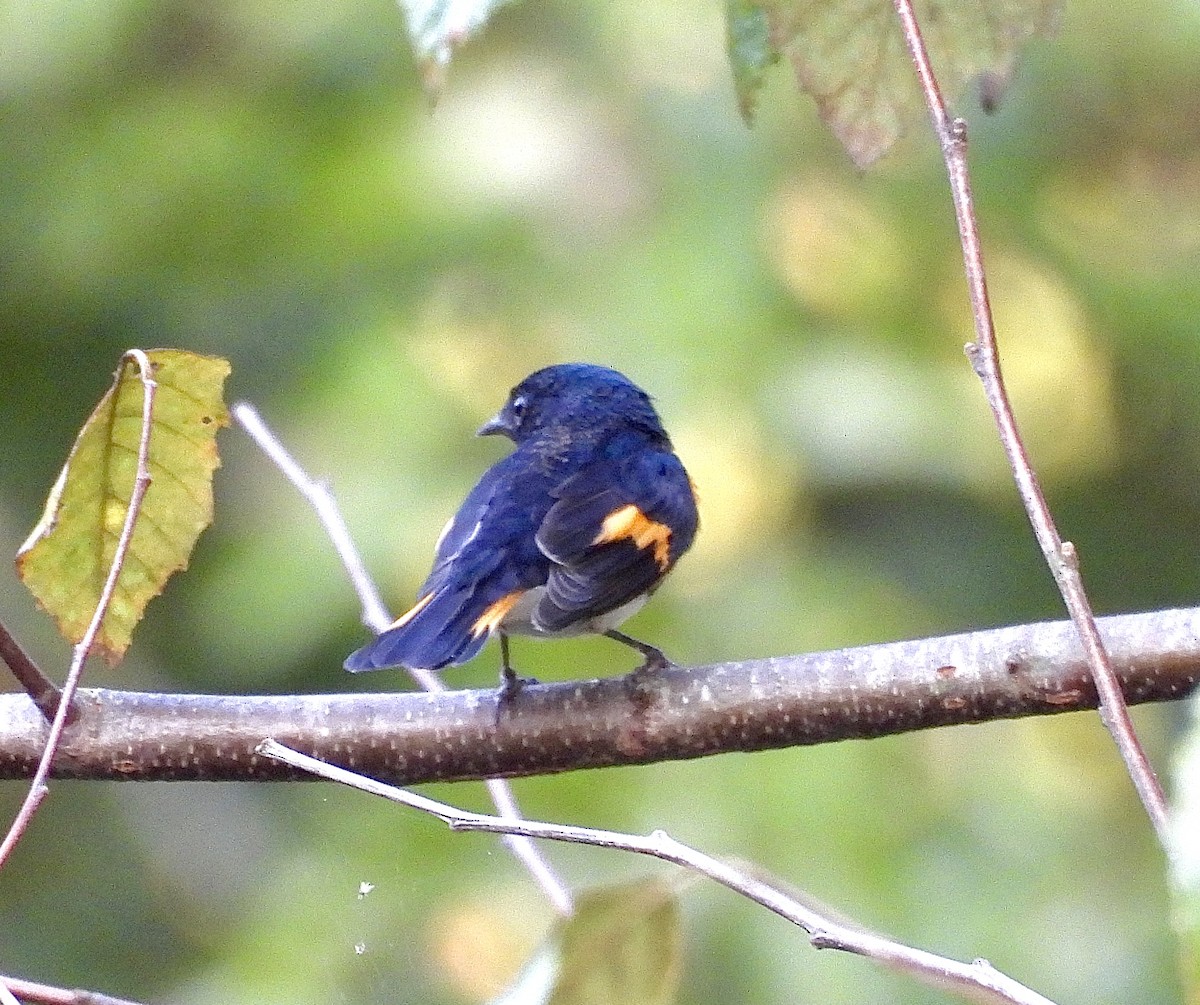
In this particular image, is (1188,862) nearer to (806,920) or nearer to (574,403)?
(806,920)

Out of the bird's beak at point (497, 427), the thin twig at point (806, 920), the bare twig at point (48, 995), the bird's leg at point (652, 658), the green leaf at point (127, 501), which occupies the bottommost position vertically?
the bare twig at point (48, 995)

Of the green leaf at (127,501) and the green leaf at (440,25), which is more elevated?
the green leaf at (440,25)

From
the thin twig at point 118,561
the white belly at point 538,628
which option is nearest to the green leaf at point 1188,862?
the thin twig at point 118,561

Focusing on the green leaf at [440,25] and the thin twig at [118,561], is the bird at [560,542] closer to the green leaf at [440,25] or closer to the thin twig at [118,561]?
the thin twig at [118,561]

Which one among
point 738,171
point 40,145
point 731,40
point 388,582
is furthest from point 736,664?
point 40,145

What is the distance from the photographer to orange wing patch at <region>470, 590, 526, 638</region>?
2.10 meters

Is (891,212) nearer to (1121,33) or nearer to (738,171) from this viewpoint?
(738,171)

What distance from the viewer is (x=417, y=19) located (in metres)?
1.25

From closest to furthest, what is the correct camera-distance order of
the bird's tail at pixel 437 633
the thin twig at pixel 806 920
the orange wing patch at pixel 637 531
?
1. the thin twig at pixel 806 920
2. the bird's tail at pixel 437 633
3. the orange wing patch at pixel 637 531

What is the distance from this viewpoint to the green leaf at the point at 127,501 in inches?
61.1

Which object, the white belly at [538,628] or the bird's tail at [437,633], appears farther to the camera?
the white belly at [538,628]

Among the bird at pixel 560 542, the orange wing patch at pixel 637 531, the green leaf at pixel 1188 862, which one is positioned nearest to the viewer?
the green leaf at pixel 1188 862

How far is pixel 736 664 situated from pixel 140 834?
12.8 ft

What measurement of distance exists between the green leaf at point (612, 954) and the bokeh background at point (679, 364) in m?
1.29
